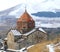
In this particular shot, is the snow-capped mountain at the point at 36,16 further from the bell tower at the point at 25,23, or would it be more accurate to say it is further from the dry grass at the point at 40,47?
the dry grass at the point at 40,47

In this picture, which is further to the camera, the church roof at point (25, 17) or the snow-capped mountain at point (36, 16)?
the church roof at point (25, 17)

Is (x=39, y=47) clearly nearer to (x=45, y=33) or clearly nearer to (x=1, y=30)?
(x=45, y=33)

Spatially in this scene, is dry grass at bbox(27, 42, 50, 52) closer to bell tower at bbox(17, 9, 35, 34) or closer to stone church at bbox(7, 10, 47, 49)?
stone church at bbox(7, 10, 47, 49)

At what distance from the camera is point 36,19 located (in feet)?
27.9

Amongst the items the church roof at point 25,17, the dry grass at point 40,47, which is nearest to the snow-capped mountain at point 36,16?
the church roof at point 25,17

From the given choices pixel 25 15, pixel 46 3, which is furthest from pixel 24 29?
pixel 46 3

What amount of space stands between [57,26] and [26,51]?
112 centimetres

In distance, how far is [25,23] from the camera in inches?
345

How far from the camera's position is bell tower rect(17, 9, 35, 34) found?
28.3 feet

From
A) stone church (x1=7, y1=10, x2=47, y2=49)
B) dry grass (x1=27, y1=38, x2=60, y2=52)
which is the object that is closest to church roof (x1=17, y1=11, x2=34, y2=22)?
stone church (x1=7, y1=10, x2=47, y2=49)

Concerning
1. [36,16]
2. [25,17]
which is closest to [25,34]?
[25,17]

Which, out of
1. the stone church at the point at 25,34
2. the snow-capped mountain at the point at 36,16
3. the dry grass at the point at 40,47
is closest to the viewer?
the dry grass at the point at 40,47

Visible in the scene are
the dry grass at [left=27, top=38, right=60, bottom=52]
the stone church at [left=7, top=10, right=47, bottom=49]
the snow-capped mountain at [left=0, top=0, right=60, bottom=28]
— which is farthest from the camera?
the stone church at [left=7, top=10, right=47, bottom=49]

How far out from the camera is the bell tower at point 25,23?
8.63m
